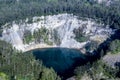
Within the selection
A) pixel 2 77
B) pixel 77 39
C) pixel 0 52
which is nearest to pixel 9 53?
pixel 0 52

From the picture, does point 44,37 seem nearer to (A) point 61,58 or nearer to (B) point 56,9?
(A) point 61,58

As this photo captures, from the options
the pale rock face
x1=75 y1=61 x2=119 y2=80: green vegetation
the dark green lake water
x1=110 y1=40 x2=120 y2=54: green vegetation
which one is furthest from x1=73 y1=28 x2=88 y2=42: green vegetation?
x1=75 y1=61 x2=119 y2=80: green vegetation

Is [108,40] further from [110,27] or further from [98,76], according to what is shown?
[98,76]

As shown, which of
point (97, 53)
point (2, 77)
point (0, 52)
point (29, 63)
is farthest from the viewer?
point (97, 53)

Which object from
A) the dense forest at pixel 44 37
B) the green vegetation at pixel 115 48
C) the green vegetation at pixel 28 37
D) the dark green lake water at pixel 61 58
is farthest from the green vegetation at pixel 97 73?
the green vegetation at pixel 28 37

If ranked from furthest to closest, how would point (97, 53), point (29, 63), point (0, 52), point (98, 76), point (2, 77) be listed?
point (97, 53), point (0, 52), point (29, 63), point (98, 76), point (2, 77)
